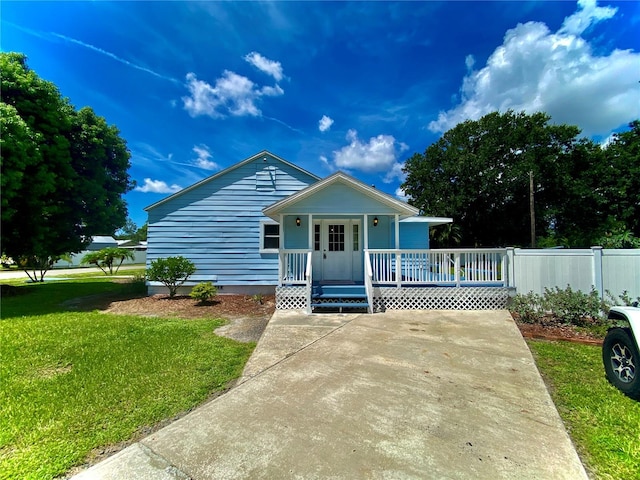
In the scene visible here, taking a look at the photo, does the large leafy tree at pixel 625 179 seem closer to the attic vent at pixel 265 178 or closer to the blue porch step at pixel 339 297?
the blue porch step at pixel 339 297

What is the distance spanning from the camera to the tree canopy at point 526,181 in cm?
2194

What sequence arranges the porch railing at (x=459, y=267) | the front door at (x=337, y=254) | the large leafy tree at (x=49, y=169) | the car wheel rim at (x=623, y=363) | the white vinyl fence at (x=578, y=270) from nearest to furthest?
the car wheel rim at (x=623, y=363) → the white vinyl fence at (x=578, y=270) → the porch railing at (x=459, y=267) → the large leafy tree at (x=49, y=169) → the front door at (x=337, y=254)

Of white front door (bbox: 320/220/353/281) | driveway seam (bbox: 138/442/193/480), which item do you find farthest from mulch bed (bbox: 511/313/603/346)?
driveway seam (bbox: 138/442/193/480)

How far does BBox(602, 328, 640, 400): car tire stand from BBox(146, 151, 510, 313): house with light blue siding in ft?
16.6

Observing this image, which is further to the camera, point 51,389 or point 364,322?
point 364,322

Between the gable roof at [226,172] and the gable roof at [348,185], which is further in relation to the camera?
the gable roof at [226,172]

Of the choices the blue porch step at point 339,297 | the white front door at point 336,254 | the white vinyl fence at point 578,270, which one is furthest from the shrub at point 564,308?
the white front door at point 336,254

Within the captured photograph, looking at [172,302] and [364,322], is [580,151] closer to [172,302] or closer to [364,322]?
[364,322]

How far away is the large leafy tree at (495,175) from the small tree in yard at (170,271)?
83.2ft

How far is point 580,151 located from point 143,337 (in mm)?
34433

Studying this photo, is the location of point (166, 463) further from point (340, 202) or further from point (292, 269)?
point (340, 202)

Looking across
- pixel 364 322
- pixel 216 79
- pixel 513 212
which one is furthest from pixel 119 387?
pixel 513 212

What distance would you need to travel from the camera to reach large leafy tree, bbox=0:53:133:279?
8.30 m

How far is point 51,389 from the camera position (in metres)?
3.46
